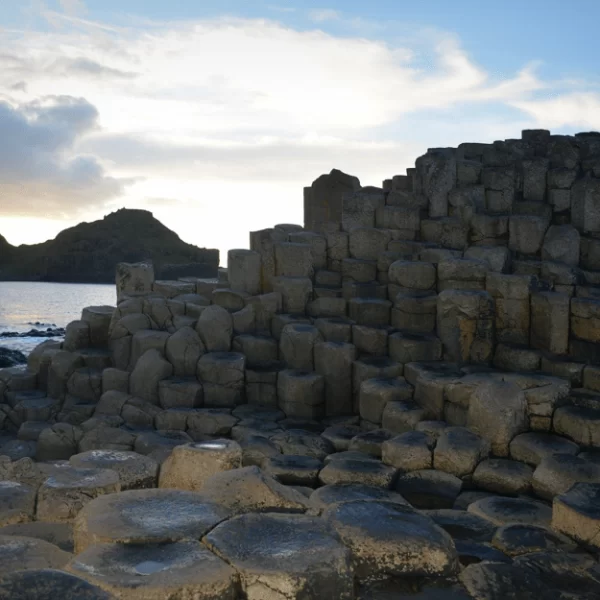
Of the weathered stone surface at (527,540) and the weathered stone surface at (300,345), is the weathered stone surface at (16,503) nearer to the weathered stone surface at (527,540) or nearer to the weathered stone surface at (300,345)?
the weathered stone surface at (527,540)

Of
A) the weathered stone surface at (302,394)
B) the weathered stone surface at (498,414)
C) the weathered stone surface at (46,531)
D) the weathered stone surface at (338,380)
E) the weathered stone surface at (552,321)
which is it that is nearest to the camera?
the weathered stone surface at (46,531)

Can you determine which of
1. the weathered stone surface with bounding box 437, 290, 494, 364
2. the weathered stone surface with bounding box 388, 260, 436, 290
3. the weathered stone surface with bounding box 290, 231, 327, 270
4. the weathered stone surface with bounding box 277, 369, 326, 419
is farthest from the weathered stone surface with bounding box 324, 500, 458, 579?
the weathered stone surface with bounding box 290, 231, 327, 270

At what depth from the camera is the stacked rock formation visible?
12.9ft

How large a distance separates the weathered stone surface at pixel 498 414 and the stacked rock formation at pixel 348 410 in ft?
0.11

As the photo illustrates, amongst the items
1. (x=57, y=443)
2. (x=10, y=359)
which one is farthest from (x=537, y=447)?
(x=10, y=359)

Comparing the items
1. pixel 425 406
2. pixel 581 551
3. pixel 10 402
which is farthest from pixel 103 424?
pixel 581 551

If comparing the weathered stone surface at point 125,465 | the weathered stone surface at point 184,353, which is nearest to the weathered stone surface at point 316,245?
the weathered stone surface at point 184,353

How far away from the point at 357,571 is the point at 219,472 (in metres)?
1.35

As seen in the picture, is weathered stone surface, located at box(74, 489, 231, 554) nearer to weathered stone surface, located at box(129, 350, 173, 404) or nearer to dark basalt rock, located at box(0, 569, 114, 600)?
dark basalt rock, located at box(0, 569, 114, 600)

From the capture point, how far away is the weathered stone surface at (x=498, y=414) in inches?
312

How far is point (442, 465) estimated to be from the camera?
7492mm

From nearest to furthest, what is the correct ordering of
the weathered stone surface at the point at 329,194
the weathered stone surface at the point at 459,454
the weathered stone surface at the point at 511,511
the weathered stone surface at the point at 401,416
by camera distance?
the weathered stone surface at the point at 511,511
the weathered stone surface at the point at 459,454
the weathered stone surface at the point at 401,416
the weathered stone surface at the point at 329,194

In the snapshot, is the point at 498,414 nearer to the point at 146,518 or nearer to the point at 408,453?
the point at 408,453

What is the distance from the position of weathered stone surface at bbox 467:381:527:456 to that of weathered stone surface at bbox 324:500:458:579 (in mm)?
Result: 3627
